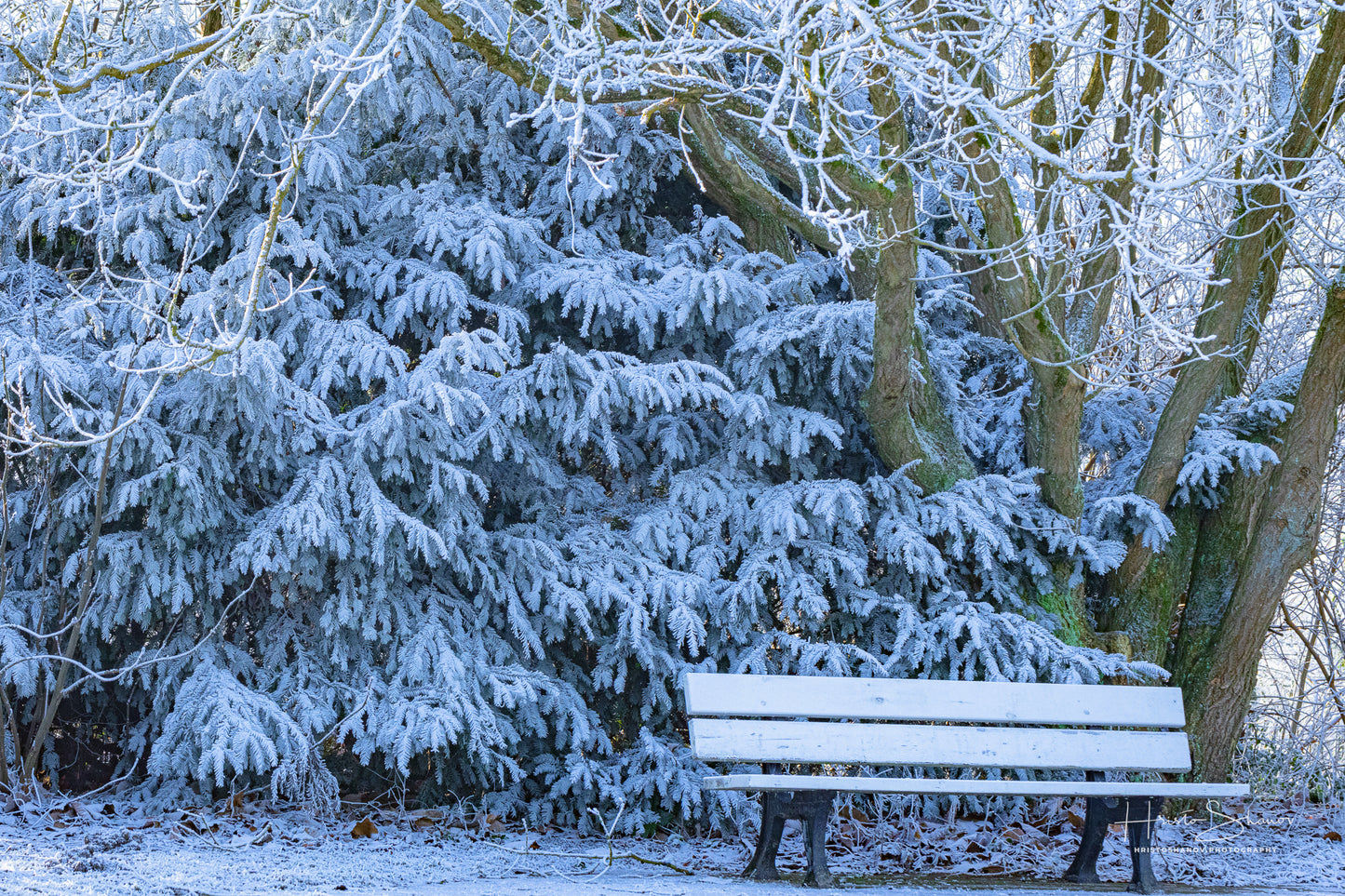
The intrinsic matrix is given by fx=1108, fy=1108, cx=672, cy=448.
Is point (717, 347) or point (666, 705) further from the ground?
point (717, 347)

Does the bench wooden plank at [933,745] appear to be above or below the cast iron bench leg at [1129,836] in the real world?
above

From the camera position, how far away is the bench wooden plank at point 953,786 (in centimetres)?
336

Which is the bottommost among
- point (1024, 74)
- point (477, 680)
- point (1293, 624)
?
point (477, 680)

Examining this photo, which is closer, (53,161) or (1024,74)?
(53,161)

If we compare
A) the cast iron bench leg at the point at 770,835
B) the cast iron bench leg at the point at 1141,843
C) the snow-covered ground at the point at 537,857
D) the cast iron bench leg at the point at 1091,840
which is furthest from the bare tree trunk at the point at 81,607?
the cast iron bench leg at the point at 1141,843

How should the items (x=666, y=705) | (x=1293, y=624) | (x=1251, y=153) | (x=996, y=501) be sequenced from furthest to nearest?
(x=1293, y=624)
(x=1251, y=153)
(x=996, y=501)
(x=666, y=705)

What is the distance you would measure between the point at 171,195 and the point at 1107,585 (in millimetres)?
4849

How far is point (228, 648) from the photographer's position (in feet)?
15.1

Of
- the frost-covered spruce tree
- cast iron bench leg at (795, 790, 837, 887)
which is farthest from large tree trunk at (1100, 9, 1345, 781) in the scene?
cast iron bench leg at (795, 790, 837, 887)

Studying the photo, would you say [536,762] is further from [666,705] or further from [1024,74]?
[1024,74]

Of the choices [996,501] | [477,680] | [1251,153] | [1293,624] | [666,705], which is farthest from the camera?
[1293,624]

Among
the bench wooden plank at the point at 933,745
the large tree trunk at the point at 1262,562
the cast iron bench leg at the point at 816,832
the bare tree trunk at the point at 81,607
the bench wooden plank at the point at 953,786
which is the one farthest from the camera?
the large tree trunk at the point at 1262,562

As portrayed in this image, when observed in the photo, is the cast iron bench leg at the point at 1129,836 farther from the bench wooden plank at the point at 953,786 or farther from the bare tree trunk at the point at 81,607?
the bare tree trunk at the point at 81,607

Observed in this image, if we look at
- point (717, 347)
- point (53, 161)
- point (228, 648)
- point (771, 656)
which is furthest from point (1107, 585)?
point (53, 161)
